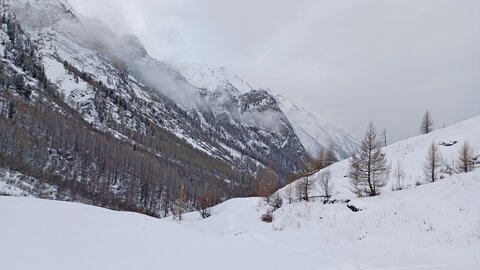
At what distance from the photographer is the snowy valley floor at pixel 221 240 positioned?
7.10 metres

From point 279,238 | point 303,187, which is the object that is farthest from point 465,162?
point 279,238

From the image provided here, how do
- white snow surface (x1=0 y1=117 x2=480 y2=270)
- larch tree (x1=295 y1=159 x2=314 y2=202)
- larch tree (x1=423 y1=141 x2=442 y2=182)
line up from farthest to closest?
larch tree (x1=295 y1=159 x2=314 y2=202)
larch tree (x1=423 y1=141 x2=442 y2=182)
white snow surface (x1=0 y1=117 x2=480 y2=270)

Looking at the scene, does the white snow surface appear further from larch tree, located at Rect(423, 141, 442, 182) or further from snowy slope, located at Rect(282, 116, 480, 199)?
snowy slope, located at Rect(282, 116, 480, 199)

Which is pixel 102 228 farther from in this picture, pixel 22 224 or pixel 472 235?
pixel 472 235

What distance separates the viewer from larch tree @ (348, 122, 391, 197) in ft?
110

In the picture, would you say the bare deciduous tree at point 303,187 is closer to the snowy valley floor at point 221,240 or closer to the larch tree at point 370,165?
the larch tree at point 370,165

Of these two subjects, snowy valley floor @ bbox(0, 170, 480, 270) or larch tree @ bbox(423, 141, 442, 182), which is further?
larch tree @ bbox(423, 141, 442, 182)

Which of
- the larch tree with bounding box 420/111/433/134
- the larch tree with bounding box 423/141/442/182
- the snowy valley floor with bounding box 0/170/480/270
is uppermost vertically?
the larch tree with bounding box 420/111/433/134

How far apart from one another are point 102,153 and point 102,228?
169166 mm

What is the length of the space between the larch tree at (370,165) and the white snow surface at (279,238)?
5.89 metres

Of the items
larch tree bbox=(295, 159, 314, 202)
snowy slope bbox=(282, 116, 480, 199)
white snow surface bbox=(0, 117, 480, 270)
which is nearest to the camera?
white snow surface bbox=(0, 117, 480, 270)

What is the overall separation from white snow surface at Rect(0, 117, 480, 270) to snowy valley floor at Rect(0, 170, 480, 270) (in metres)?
0.02

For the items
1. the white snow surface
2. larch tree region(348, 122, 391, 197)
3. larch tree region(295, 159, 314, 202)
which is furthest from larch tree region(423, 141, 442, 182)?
larch tree region(295, 159, 314, 202)

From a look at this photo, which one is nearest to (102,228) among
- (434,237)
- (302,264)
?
(302,264)
